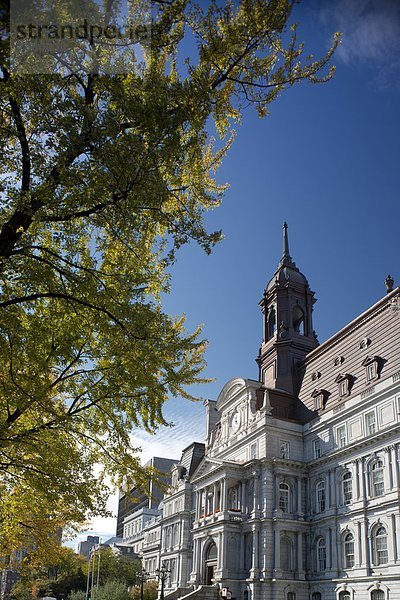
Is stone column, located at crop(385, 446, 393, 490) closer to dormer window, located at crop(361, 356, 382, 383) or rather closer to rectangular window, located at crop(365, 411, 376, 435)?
rectangular window, located at crop(365, 411, 376, 435)

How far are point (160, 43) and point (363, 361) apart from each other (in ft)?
117

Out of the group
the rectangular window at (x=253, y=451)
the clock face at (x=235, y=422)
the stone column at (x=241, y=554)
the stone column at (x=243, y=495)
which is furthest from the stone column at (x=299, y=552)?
the clock face at (x=235, y=422)

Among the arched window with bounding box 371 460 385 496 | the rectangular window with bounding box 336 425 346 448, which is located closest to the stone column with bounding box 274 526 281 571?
the rectangular window with bounding box 336 425 346 448

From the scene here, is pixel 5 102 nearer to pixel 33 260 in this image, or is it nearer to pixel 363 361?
pixel 33 260

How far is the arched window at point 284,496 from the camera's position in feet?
145

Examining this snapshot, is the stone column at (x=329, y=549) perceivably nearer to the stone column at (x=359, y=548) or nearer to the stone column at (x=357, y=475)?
the stone column at (x=359, y=548)

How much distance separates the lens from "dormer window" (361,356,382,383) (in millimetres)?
39281

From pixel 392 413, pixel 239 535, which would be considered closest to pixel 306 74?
pixel 392 413

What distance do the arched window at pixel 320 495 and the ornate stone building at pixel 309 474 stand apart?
0.08 m

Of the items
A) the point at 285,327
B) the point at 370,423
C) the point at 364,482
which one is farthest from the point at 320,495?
the point at 285,327

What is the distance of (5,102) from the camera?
925cm

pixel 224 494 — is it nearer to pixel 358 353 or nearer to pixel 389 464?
pixel 389 464

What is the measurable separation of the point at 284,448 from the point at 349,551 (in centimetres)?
998

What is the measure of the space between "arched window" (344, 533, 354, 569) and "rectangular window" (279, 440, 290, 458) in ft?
28.4
